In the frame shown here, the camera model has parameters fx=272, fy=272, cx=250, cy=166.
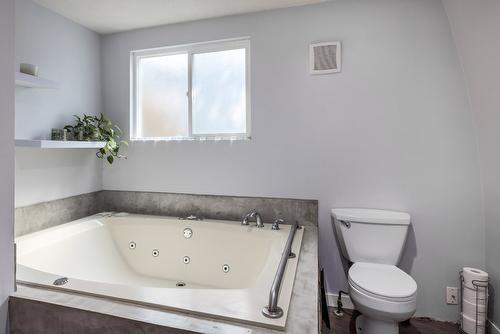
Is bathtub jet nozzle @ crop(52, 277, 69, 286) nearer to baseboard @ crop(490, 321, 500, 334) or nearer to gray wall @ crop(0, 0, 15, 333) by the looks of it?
gray wall @ crop(0, 0, 15, 333)

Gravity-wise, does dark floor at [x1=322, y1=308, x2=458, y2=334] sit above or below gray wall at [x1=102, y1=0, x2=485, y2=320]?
below

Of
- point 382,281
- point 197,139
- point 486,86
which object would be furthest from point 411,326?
point 197,139

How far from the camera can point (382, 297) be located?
4.99 feet

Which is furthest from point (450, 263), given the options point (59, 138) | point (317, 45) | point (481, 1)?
point (59, 138)

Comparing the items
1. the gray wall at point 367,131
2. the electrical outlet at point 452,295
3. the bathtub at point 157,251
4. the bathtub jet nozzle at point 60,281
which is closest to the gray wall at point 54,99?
the bathtub at point 157,251

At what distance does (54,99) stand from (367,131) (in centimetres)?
254

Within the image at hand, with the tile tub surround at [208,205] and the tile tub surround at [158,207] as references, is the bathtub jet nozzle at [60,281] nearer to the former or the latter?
the tile tub surround at [158,207]

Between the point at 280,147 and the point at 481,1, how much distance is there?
149cm

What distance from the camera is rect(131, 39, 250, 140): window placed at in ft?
7.95

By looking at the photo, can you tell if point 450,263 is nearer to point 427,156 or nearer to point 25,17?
point 427,156

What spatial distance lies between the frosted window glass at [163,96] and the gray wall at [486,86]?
7.04 feet

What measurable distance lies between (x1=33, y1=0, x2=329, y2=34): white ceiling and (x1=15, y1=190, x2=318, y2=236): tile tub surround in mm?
1572

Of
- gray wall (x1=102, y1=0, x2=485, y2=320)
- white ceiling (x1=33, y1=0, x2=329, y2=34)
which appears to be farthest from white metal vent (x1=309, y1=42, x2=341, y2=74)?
white ceiling (x1=33, y1=0, x2=329, y2=34)

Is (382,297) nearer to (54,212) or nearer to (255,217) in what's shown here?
(255,217)
